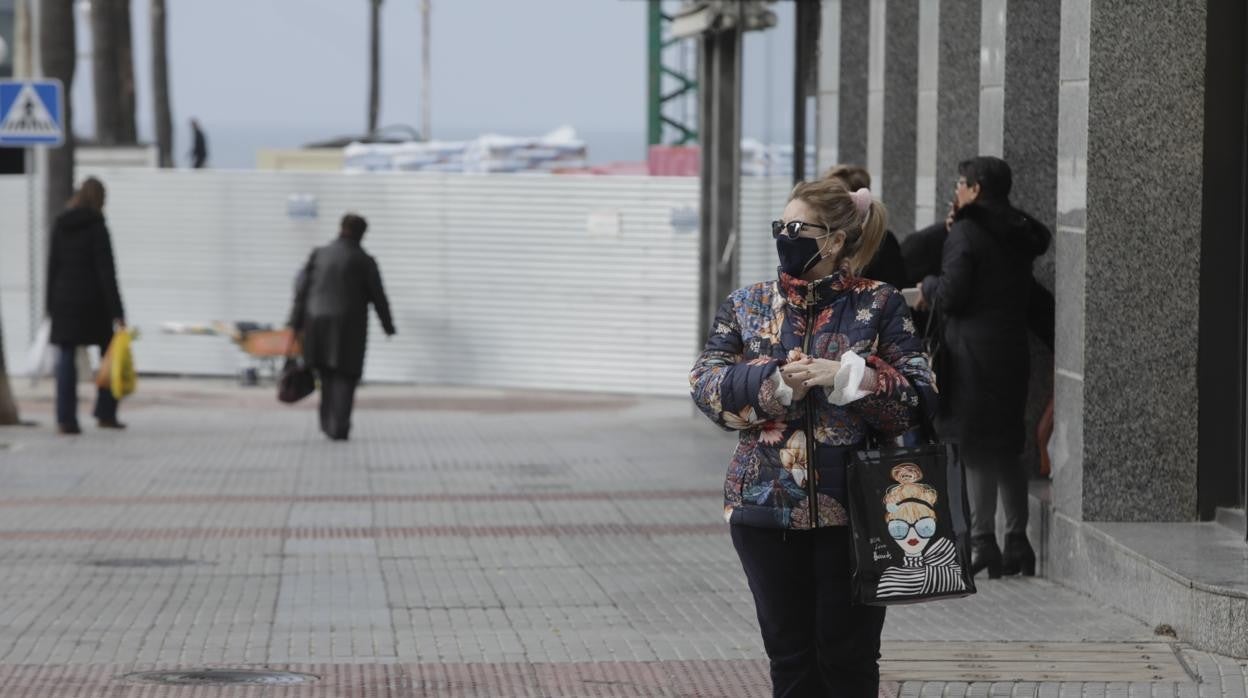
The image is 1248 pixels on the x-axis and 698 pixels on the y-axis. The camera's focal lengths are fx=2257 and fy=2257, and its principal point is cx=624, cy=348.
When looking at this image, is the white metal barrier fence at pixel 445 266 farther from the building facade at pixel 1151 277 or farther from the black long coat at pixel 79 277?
the building facade at pixel 1151 277

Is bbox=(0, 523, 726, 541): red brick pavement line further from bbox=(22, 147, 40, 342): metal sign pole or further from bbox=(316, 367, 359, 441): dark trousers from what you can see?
bbox=(22, 147, 40, 342): metal sign pole

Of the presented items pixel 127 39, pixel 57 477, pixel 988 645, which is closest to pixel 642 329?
pixel 57 477

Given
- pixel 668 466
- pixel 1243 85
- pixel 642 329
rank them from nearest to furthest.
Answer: pixel 1243 85, pixel 668 466, pixel 642 329

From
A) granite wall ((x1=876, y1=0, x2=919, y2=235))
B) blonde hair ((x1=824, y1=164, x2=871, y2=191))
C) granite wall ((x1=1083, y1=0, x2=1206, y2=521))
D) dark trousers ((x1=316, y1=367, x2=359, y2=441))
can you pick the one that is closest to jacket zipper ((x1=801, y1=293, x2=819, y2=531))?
blonde hair ((x1=824, y1=164, x2=871, y2=191))

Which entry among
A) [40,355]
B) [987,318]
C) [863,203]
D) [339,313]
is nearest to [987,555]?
[987,318]

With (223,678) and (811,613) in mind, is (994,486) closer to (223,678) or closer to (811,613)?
(223,678)

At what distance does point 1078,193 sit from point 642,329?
46.2 ft

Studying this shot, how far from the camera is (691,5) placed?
731 inches

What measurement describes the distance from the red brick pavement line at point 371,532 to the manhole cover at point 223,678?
370 cm

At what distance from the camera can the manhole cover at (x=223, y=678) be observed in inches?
270

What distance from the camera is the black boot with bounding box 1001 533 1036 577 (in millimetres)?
9078

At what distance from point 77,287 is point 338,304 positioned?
188 cm

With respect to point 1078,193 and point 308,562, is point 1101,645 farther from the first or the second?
point 308,562

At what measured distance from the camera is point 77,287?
1616 cm
